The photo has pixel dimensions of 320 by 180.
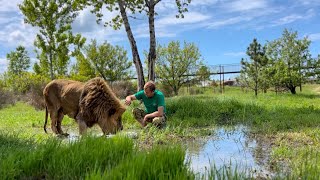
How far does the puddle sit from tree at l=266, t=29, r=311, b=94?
882 inches

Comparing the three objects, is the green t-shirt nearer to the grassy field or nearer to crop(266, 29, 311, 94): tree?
the grassy field

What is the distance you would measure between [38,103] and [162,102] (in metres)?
19.3

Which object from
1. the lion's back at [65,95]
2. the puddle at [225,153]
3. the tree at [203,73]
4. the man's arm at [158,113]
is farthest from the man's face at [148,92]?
the tree at [203,73]

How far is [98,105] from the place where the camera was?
359 inches

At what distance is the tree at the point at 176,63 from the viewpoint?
38.2 meters

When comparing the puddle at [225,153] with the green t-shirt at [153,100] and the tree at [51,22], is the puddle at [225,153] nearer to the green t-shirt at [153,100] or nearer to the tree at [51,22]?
the green t-shirt at [153,100]

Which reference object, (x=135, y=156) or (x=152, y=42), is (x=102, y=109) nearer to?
(x=135, y=156)

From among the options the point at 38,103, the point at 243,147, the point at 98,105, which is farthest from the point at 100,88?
the point at 38,103

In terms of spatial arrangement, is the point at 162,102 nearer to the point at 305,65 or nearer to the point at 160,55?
the point at 305,65

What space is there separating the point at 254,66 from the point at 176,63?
7389 mm

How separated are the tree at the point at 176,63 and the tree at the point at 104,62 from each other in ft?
22.0

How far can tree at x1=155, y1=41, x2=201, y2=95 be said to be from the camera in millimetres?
38250

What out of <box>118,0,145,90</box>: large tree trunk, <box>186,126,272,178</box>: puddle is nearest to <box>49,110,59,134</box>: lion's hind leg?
<box>186,126,272,178</box>: puddle

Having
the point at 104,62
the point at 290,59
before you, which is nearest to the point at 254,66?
the point at 290,59
